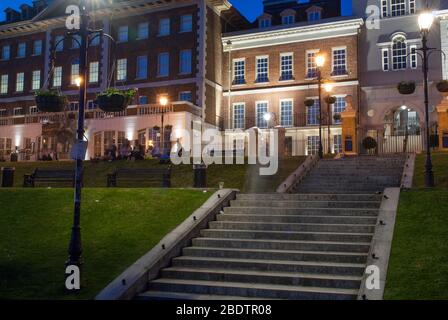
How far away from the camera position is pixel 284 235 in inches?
434

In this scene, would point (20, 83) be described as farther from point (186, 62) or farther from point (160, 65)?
point (186, 62)

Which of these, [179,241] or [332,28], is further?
[332,28]

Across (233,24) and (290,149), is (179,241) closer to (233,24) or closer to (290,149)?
(290,149)

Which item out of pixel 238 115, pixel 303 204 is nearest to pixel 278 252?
pixel 303 204

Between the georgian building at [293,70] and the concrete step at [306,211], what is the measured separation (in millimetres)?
21099

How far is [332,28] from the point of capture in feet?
113

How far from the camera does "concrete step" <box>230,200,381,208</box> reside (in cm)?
1213

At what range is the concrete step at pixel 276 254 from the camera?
9.60 meters

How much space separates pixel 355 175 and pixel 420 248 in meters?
9.22

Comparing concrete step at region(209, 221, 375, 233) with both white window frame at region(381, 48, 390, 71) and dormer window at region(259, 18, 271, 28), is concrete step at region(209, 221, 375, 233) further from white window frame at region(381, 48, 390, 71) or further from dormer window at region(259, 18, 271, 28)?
dormer window at region(259, 18, 271, 28)

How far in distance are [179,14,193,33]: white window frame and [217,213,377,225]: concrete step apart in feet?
88.9

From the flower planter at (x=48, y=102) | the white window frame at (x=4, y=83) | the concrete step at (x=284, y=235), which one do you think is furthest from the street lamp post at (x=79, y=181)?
the white window frame at (x=4, y=83)

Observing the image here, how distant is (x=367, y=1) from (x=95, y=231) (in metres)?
29.3
